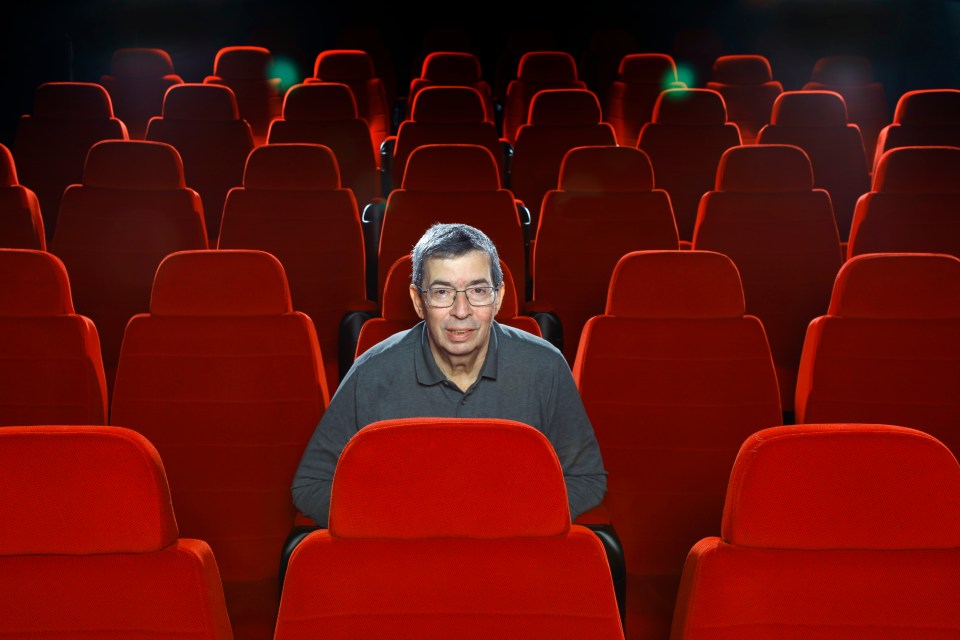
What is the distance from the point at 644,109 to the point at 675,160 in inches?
110

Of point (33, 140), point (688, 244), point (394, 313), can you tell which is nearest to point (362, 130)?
point (33, 140)

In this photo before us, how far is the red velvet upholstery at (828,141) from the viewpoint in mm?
5715

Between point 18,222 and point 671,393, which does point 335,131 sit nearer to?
point 18,222

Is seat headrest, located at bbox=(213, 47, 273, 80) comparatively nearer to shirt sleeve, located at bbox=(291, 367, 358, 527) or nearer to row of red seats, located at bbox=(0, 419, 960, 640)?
shirt sleeve, located at bbox=(291, 367, 358, 527)

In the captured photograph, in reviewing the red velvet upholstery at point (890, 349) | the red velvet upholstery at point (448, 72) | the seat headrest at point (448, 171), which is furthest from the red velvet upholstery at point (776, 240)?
the red velvet upholstery at point (448, 72)

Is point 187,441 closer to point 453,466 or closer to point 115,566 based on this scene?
point 115,566

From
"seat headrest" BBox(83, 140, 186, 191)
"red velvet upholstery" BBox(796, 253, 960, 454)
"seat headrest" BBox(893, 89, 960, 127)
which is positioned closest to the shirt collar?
"red velvet upholstery" BBox(796, 253, 960, 454)

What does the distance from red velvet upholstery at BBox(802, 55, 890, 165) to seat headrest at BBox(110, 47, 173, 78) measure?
5276 millimetres

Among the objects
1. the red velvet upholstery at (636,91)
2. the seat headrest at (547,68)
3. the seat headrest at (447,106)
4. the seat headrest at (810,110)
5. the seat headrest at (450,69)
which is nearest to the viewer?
the seat headrest at (810,110)

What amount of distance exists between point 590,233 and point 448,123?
232cm

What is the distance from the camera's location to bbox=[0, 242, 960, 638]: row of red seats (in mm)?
2572

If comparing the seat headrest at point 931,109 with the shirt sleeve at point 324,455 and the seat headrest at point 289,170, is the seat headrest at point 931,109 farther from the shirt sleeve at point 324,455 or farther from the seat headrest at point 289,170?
the shirt sleeve at point 324,455

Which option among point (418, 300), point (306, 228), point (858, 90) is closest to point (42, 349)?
point (418, 300)

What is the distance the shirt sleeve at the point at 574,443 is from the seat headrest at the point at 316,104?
436cm
